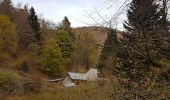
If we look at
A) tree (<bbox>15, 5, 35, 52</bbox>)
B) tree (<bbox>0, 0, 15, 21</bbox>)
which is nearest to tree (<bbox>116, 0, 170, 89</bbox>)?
tree (<bbox>15, 5, 35, 52</bbox>)

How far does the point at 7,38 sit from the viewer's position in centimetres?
7350

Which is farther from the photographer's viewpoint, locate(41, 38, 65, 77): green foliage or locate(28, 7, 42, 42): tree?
locate(28, 7, 42, 42): tree

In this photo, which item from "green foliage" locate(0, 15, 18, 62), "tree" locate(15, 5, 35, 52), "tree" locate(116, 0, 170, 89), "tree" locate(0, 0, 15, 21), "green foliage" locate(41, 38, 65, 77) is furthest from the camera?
"tree" locate(0, 0, 15, 21)

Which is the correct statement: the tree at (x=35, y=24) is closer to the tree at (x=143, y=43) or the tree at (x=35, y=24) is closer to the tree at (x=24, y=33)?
the tree at (x=24, y=33)

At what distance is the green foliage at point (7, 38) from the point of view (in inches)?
2872

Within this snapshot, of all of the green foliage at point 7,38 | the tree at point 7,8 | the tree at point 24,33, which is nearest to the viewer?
the green foliage at point 7,38

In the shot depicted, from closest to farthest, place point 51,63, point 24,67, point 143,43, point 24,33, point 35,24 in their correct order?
1. point 143,43
2. point 24,67
3. point 51,63
4. point 35,24
5. point 24,33

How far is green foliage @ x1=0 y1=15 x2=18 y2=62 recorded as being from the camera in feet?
239

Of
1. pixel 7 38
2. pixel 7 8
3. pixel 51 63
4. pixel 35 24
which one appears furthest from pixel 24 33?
pixel 51 63

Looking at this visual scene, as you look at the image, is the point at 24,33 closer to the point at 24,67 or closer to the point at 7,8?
the point at 7,8

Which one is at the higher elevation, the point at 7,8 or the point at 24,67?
the point at 7,8

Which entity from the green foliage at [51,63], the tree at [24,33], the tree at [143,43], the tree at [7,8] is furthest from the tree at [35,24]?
the tree at [143,43]

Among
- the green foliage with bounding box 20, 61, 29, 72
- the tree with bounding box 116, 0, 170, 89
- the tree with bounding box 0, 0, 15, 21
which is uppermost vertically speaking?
the tree with bounding box 0, 0, 15, 21

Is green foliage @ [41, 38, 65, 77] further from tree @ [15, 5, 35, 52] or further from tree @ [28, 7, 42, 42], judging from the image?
tree @ [15, 5, 35, 52]
